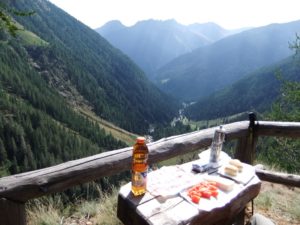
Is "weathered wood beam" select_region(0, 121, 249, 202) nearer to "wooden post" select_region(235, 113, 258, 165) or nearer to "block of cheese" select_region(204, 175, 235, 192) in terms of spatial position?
"block of cheese" select_region(204, 175, 235, 192)

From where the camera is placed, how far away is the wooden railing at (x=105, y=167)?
3305mm

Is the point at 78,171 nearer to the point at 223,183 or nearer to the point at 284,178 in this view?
the point at 223,183

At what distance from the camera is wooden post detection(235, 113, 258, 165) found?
20.4ft

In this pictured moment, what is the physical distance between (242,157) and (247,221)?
138cm

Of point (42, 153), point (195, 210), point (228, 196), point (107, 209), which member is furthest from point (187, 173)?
point (42, 153)

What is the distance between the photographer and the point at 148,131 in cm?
17450

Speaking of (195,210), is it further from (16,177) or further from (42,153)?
(42,153)

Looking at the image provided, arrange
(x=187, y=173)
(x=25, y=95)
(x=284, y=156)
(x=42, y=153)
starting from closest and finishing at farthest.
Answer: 1. (x=187, y=173)
2. (x=284, y=156)
3. (x=42, y=153)
4. (x=25, y=95)

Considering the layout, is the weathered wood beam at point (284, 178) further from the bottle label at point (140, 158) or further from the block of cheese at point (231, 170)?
the bottle label at point (140, 158)

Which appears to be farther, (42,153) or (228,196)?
(42,153)

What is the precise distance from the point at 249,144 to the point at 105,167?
10.6 feet

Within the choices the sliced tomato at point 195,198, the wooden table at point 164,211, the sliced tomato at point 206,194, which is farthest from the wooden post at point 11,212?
the sliced tomato at point 206,194

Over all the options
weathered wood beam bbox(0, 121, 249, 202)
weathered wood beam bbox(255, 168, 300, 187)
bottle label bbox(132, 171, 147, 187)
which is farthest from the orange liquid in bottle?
weathered wood beam bbox(255, 168, 300, 187)

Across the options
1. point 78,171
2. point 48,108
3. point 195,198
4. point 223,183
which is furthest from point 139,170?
point 48,108
